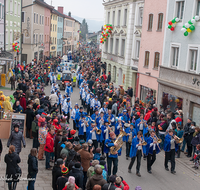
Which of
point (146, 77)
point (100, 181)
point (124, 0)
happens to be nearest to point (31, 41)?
point (124, 0)

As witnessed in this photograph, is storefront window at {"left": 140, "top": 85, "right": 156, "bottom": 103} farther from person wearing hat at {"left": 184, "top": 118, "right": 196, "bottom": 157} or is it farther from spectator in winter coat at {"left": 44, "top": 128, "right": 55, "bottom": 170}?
spectator in winter coat at {"left": 44, "top": 128, "right": 55, "bottom": 170}

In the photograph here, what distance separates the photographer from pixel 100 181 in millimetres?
7266

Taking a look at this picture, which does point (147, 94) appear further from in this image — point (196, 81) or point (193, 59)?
point (196, 81)

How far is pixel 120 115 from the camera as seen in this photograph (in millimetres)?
15016

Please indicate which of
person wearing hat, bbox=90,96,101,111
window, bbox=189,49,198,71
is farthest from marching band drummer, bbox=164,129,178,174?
window, bbox=189,49,198,71

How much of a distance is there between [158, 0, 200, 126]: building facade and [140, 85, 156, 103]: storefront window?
1.86 meters

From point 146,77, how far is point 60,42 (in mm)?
54766

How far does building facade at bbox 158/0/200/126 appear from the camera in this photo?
55.6 feet

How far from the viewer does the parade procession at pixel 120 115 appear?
893 centimetres

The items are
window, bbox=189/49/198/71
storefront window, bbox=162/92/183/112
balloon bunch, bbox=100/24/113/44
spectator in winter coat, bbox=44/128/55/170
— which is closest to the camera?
spectator in winter coat, bbox=44/128/55/170

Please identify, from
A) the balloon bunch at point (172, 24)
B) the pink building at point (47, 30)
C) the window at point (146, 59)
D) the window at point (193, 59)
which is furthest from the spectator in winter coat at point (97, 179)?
the pink building at point (47, 30)

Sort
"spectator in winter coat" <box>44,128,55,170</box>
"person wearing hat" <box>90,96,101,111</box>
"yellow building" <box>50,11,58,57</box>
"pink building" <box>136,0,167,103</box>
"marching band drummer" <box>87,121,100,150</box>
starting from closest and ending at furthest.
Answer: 1. "spectator in winter coat" <box>44,128,55,170</box>
2. "marching band drummer" <box>87,121,100,150</box>
3. "person wearing hat" <box>90,96,101,111</box>
4. "pink building" <box>136,0,167,103</box>
5. "yellow building" <box>50,11,58,57</box>

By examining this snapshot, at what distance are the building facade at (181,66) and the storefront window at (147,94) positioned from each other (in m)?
1.86

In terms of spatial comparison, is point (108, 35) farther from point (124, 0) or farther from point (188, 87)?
point (188, 87)
